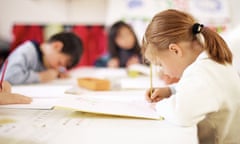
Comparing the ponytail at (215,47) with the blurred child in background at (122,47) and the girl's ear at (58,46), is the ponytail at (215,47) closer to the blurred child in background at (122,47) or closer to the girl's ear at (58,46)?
the girl's ear at (58,46)

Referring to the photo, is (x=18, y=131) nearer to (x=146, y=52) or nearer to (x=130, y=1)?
(x=146, y=52)

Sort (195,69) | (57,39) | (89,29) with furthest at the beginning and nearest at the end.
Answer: (89,29) < (57,39) < (195,69)

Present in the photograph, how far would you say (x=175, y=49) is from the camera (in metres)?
0.73

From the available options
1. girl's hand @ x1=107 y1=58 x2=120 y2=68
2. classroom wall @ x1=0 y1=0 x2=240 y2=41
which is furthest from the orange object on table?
classroom wall @ x1=0 y1=0 x2=240 y2=41

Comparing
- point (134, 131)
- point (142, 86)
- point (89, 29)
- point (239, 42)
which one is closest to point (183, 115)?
point (134, 131)

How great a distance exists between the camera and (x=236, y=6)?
213 centimetres

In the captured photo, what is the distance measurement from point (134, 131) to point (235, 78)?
0.97 feet

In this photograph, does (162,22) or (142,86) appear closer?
(162,22)

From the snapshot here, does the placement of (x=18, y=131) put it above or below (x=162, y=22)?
below

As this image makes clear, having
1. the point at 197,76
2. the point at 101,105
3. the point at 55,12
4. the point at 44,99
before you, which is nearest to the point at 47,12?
the point at 55,12

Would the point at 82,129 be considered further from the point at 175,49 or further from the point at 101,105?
the point at 175,49

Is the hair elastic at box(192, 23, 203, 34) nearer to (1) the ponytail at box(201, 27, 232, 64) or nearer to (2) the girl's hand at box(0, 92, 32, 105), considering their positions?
(1) the ponytail at box(201, 27, 232, 64)

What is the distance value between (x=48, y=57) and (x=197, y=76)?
97 centimetres

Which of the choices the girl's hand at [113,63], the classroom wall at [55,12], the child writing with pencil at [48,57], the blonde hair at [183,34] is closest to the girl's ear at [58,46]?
the child writing with pencil at [48,57]
